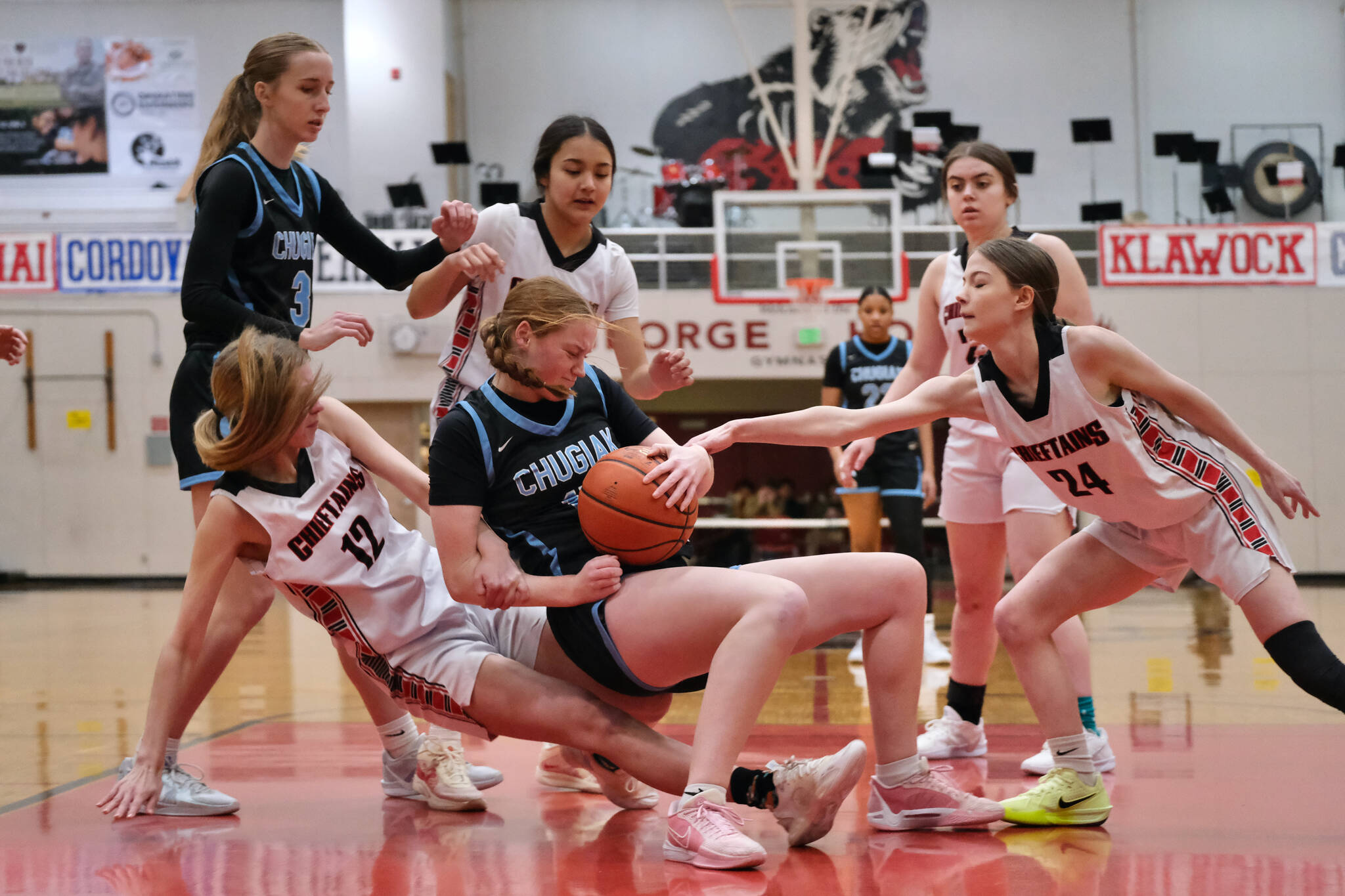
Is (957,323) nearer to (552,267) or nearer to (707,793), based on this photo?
(552,267)

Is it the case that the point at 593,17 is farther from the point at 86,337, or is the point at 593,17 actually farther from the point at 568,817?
the point at 568,817

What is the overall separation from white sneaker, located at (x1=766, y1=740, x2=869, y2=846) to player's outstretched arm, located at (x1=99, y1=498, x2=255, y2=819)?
133 centimetres

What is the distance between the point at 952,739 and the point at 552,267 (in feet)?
6.16

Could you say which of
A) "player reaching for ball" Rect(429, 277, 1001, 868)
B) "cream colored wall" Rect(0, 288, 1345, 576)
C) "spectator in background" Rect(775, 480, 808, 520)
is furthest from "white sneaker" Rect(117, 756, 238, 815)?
"spectator in background" Rect(775, 480, 808, 520)

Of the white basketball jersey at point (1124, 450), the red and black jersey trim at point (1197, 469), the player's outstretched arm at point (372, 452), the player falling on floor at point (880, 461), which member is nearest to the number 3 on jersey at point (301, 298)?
the player's outstretched arm at point (372, 452)

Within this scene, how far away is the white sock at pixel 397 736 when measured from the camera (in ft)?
10.5

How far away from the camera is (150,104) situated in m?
16.8

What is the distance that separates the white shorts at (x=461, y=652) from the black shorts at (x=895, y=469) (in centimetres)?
353

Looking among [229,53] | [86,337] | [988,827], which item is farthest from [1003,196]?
[229,53]

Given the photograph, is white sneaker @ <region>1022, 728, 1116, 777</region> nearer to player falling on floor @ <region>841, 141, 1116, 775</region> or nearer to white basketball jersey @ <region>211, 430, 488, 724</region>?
player falling on floor @ <region>841, 141, 1116, 775</region>

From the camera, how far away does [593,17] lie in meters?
16.9

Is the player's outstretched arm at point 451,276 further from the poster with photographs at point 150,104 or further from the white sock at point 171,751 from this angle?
the poster with photographs at point 150,104

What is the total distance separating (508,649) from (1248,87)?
1681cm

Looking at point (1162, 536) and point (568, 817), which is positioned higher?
point (1162, 536)
